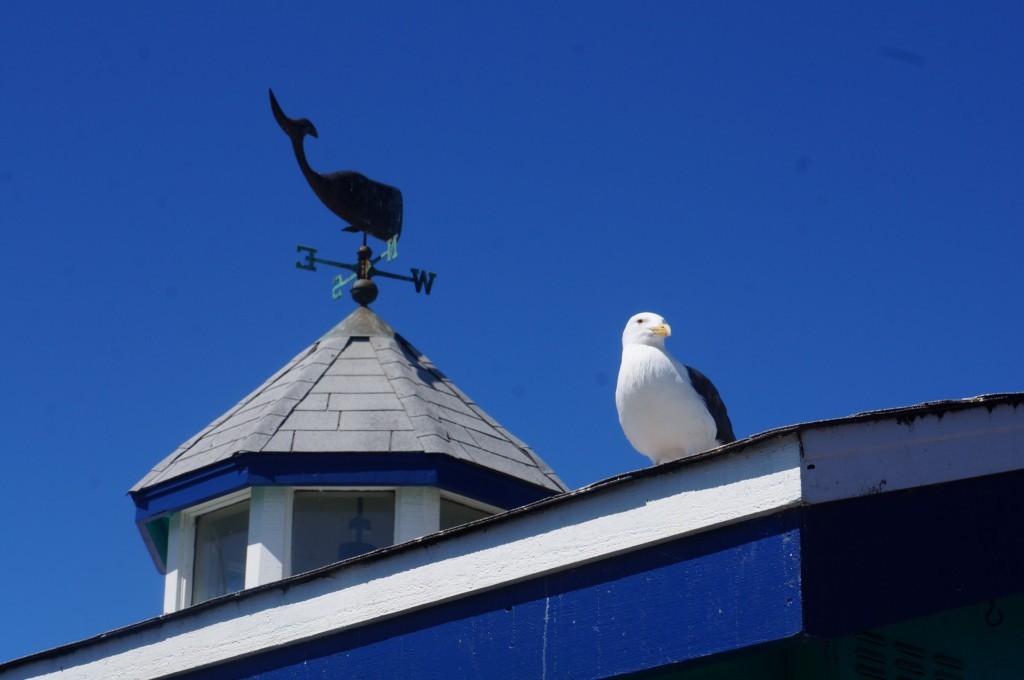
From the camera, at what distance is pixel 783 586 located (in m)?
4.79

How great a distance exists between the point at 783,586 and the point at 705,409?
292cm

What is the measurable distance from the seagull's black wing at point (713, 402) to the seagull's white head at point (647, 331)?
0.64ft

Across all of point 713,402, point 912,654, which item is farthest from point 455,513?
point 912,654

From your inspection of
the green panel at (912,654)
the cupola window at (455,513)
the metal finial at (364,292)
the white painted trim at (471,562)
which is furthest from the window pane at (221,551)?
the green panel at (912,654)

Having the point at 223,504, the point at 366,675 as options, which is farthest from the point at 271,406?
the point at 366,675

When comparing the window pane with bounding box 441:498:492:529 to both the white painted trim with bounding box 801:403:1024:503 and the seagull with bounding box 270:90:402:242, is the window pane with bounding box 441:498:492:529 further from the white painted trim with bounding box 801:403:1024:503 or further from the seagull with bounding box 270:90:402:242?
the white painted trim with bounding box 801:403:1024:503

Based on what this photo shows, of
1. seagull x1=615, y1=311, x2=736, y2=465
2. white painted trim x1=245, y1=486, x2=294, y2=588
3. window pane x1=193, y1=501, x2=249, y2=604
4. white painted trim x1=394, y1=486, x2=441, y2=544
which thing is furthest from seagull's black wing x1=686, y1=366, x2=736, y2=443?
window pane x1=193, y1=501, x2=249, y2=604

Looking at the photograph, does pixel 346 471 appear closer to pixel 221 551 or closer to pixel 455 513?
pixel 455 513

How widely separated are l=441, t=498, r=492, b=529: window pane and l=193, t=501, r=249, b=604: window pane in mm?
1203

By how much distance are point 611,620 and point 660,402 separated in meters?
2.33

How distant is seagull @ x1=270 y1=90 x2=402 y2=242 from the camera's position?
39.0ft

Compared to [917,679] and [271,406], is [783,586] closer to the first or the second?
[917,679]

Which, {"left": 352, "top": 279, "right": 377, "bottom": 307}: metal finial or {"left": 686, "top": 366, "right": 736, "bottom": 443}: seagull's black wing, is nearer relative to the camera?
{"left": 686, "top": 366, "right": 736, "bottom": 443}: seagull's black wing

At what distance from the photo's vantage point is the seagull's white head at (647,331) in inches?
309
